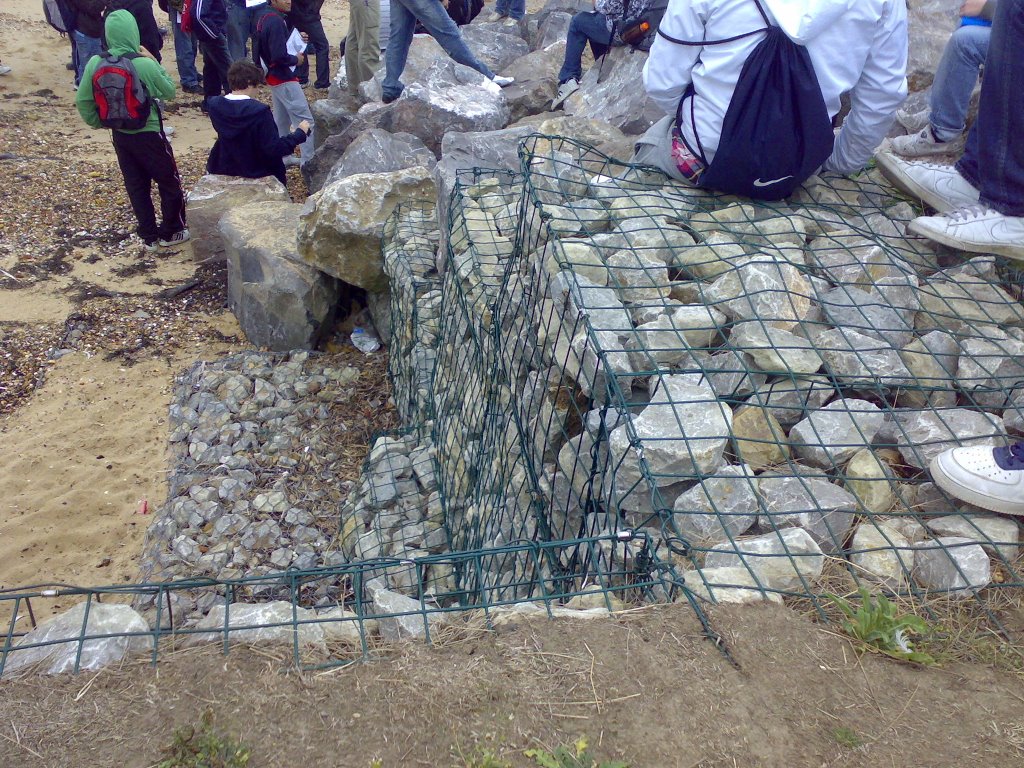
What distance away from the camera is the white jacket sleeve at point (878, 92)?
3.02 metres

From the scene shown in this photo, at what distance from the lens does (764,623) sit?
1721 millimetres

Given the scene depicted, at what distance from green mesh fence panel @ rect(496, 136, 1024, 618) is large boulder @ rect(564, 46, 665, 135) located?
196cm

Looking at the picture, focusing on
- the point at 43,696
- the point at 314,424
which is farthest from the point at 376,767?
the point at 314,424

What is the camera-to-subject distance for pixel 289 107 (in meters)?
7.23

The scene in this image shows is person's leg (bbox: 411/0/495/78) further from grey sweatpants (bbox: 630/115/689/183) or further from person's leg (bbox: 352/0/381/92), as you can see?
grey sweatpants (bbox: 630/115/689/183)

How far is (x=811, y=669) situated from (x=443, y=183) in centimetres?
345

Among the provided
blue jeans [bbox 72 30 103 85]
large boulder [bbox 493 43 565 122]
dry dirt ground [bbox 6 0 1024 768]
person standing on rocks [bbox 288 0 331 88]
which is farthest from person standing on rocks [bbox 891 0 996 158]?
blue jeans [bbox 72 30 103 85]

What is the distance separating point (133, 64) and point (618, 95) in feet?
12.0

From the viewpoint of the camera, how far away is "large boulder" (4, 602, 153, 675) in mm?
1630

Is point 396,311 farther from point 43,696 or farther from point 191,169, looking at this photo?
point 191,169

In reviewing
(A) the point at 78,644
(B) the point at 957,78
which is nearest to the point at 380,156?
(B) the point at 957,78

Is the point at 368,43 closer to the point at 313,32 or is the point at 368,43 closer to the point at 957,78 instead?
the point at 313,32

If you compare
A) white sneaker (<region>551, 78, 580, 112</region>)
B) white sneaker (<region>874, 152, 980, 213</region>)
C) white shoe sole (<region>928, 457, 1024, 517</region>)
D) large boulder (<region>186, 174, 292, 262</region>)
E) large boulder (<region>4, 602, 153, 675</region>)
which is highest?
white sneaker (<region>874, 152, 980, 213</region>)

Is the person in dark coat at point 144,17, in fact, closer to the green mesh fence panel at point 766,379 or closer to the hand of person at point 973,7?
the green mesh fence panel at point 766,379
